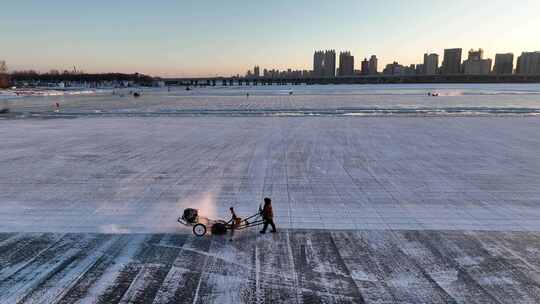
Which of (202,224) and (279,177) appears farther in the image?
(279,177)

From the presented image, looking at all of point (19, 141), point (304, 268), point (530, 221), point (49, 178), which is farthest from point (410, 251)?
point (19, 141)

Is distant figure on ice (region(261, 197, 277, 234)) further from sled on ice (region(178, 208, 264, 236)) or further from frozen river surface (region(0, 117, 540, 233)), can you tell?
frozen river surface (region(0, 117, 540, 233))

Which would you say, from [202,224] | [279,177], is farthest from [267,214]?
[279,177]

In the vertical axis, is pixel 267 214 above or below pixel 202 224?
above

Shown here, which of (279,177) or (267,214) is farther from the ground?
(267,214)

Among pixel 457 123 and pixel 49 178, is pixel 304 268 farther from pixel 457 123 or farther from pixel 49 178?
pixel 457 123

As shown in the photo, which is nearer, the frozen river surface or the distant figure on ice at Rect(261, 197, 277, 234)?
the distant figure on ice at Rect(261, 197, 277, 234)

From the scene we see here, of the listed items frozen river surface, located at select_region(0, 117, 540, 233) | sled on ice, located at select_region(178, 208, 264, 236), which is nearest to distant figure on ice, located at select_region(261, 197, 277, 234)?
sled on ice, located at select_region(178, 208, 264, 236)

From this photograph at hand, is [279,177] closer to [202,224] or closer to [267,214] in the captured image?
[267,214]

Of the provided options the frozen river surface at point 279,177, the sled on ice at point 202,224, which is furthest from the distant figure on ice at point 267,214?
the frozen river surface at point 279,177
